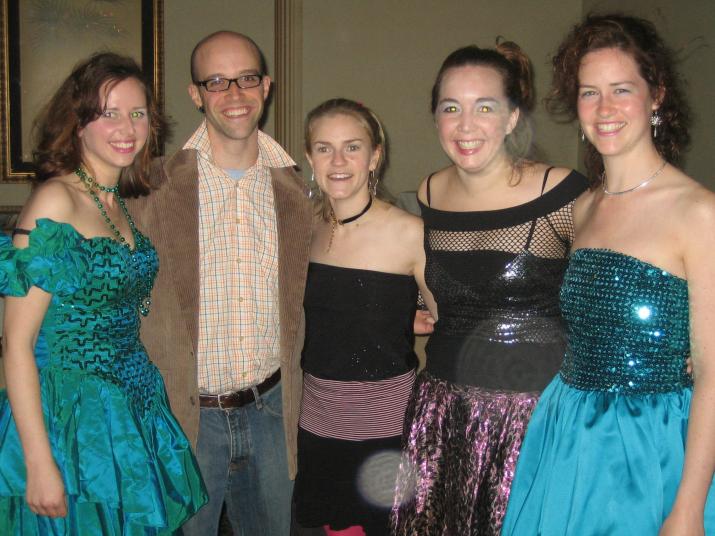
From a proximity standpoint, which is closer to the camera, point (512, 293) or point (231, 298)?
point (512, 293)

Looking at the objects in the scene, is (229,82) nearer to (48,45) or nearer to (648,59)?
(648,59)

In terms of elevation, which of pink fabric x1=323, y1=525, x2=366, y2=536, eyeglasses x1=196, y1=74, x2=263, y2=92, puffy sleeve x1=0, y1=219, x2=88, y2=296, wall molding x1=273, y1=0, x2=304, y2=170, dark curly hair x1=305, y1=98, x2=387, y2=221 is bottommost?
pink fabric x1=323, y1=525, x2=366, y2=536

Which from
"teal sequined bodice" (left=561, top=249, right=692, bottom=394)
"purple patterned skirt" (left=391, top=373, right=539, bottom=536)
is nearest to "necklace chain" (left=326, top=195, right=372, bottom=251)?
"purple patterned skirt" (left=391, top=373, right=539, bottom=536)

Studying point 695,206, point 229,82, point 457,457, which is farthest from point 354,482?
point 229,82

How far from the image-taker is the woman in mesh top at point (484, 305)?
168 centimetres

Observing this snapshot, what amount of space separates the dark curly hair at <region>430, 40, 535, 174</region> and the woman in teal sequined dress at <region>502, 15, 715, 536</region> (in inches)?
9.7

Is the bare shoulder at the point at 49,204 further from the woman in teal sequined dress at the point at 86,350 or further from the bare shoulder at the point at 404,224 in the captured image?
the bare shoulder at the point at 404,224

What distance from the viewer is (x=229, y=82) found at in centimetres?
213

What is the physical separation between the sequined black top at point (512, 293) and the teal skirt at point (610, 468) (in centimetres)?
22

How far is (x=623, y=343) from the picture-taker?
1413 mm

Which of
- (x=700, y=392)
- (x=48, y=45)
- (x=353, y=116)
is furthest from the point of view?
(x=48, y=45)

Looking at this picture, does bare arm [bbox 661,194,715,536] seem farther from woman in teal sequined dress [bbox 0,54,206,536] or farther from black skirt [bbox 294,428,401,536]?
woman in teal sequined dress [bbox 0,54,206,536]

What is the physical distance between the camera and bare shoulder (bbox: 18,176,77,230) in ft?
5.12

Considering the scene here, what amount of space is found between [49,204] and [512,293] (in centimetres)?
108
